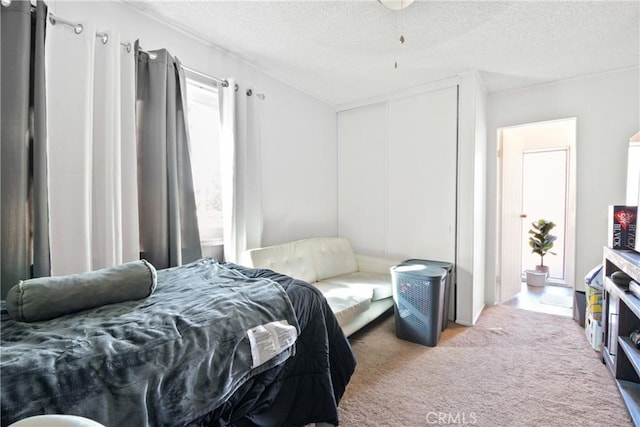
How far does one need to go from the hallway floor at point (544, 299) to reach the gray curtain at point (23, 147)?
13.6 feet

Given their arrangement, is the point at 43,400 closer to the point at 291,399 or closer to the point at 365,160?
the point at 291,399

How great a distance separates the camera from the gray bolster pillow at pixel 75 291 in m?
0.96

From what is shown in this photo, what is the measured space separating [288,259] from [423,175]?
167cm

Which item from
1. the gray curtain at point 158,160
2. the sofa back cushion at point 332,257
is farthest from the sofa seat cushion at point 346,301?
the gray curtain at point 158,160

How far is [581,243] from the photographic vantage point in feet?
9.22

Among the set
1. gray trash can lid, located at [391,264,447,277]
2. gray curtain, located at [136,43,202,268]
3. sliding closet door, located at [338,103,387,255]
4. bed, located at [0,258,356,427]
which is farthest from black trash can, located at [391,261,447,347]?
gray curtain, located at [136,43,202,268]

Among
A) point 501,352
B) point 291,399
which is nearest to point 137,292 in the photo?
point 291,399

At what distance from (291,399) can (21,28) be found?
6.88ft

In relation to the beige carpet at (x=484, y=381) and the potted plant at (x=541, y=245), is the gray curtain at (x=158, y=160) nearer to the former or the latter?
the beige carpet at (x=484, y=381)

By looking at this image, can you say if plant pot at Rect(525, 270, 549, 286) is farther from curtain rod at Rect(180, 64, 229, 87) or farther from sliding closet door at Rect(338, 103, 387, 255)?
curtain rod at Rect(180, 64, 229, 87)

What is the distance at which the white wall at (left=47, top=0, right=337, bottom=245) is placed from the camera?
69.4 inches

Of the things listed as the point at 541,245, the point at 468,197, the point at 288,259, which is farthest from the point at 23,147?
the point at 541,245

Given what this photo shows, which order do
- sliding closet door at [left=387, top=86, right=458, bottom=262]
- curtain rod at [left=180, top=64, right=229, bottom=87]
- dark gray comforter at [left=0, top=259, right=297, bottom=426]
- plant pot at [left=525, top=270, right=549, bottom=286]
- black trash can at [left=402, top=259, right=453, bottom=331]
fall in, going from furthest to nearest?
plant pot at [left=525, top=270, right=549, bottom=286] < sliding closet door at [left=387, top=86, right=458, bottom=262] < black trash can at [left=402, top=259, right=453, bottom=331] < curtain rod at [left=180, top=64, right=229, bottom=87] < dark gray comforter at [left=0, top=259, right=297, bottom=426]

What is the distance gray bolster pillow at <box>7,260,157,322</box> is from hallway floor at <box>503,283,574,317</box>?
12.0ft
